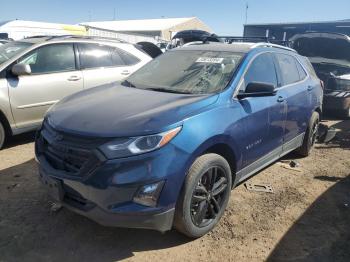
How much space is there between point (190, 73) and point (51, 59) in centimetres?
305

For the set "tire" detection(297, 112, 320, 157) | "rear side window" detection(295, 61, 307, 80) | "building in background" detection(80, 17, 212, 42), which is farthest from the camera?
"building in background" detection(80, 17, 212, 42)

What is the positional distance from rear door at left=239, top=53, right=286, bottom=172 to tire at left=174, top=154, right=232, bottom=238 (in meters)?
0.48

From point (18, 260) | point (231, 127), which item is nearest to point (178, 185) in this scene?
point (231, 127)

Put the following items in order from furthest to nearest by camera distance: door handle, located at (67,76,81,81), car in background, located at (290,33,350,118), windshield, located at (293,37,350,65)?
windshield, located at (293,37,350,65)
car in background, located at (290,33,350,118)
door handle, located at (67,76,81,81)

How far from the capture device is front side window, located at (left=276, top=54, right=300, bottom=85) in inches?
194

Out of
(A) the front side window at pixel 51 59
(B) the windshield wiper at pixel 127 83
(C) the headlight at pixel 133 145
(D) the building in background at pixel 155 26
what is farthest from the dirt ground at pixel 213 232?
(D) the building in background at pixel 155 26

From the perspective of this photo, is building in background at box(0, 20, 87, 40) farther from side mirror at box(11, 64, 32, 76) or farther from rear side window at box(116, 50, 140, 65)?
side mirror at box(11, 64, 32, 76)

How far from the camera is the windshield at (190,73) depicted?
154 inches

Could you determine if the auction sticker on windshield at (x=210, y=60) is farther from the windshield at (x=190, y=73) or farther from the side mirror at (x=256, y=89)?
the side mirror at (x=256, y=89)

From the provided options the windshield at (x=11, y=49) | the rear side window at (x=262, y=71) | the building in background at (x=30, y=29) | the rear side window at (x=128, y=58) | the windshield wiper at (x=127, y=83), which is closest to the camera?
the rear side window at (x=262, y=71)

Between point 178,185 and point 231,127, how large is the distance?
862 mm

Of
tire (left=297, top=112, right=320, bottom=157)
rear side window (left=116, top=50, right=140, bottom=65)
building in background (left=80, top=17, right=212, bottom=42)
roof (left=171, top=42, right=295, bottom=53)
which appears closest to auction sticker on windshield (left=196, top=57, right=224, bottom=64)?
roof (left=171, top=42, right=295, bottom=53)

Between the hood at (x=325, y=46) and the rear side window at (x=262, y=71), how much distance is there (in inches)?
229

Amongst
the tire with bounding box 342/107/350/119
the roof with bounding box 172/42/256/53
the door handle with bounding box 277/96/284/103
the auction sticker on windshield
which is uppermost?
the roof with bounding box 172/42/256/53
